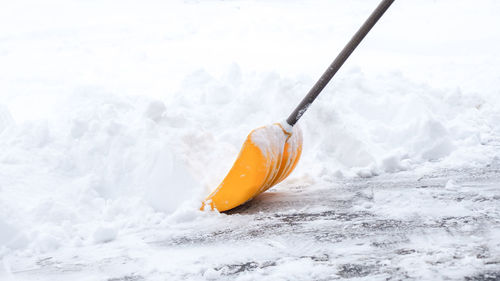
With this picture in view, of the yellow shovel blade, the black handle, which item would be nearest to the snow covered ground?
the yellow shovel blade

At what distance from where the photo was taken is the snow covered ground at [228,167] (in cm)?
247

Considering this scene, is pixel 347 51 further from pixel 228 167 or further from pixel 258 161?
pixel 228 167

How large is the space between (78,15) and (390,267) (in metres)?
10.1

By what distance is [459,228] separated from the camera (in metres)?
2.67

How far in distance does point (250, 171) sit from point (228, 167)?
0.46 meters

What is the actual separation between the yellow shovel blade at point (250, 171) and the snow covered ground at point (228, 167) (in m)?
0.13

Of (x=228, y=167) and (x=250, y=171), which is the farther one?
(x=228, y=167)

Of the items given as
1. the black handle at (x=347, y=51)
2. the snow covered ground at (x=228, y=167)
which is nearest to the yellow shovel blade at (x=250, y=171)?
the snow covered ground at (x=228, y=167)

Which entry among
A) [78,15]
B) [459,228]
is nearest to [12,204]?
[459,228]

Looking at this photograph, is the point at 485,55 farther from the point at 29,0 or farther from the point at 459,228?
the point at 29,0

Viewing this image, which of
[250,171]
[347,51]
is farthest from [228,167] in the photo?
[347,51]

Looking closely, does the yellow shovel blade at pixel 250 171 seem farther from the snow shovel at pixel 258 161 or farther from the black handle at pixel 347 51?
the black handle at pixel 347 51

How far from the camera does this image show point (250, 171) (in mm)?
3205

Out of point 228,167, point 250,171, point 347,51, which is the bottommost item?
point 228,167
